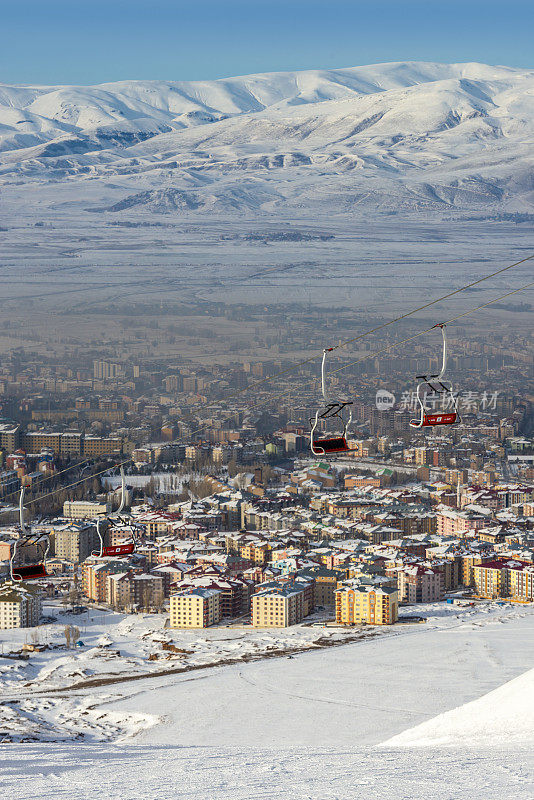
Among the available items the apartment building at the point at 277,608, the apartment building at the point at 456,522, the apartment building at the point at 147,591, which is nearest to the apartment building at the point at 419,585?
the apartment building at the point at 277,608

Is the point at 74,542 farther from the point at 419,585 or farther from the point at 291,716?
the point at 291,716

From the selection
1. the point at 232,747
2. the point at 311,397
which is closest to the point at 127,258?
the point at 311,397

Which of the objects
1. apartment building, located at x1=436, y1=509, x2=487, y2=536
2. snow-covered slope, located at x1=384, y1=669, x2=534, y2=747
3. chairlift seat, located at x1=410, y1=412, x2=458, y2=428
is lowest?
apartment building, located at x1=436, y1=509, x2=487, y2=536

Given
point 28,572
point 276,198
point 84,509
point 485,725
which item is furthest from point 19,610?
point 276,198

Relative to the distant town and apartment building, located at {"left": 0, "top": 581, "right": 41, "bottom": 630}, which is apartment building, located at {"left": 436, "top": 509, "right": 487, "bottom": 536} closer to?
the distant town

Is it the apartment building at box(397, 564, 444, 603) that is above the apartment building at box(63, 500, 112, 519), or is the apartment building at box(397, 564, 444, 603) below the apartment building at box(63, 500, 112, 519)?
below

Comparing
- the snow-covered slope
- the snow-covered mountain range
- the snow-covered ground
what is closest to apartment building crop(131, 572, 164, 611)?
the snow-covered ground
